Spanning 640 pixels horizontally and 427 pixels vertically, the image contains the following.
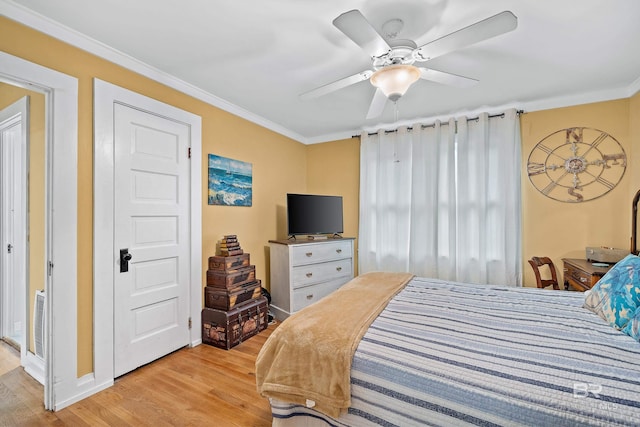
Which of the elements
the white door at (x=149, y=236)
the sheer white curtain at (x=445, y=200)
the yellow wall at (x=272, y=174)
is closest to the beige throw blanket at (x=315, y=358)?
the white door at (x=149, y=236)

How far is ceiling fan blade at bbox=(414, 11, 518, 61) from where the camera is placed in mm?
1331

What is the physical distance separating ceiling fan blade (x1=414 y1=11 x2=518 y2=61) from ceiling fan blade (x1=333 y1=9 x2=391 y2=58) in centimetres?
24

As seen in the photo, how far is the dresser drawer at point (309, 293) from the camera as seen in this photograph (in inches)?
130

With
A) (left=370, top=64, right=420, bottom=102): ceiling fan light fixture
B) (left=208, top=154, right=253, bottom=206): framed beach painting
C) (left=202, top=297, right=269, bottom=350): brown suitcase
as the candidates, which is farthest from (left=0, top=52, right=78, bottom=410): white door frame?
(left=370, top=64, right=420, bottom=102): ceiling fan light fixture

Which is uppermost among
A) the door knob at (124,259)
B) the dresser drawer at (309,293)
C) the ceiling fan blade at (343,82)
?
the ceiling fan blade at (343,82)

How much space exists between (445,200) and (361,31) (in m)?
2.58

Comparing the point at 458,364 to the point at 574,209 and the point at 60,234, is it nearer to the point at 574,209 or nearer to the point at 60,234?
the point at 60,234

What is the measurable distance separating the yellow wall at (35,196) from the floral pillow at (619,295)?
364 centimetres

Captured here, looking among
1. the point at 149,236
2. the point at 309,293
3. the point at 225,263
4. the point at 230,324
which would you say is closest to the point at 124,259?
the point at 149,236

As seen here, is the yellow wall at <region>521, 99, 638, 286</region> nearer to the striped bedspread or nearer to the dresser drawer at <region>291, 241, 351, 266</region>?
the striped bedspread

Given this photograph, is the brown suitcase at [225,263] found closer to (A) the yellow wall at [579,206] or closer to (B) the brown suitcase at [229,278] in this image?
(B) the brown suitcase at [229,278]

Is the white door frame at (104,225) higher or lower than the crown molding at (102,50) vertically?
lower

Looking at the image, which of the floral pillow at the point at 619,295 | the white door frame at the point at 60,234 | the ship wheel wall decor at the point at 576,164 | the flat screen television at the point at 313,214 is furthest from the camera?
the flat screen television at the point at 313,214

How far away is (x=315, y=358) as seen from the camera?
51.0 inches
